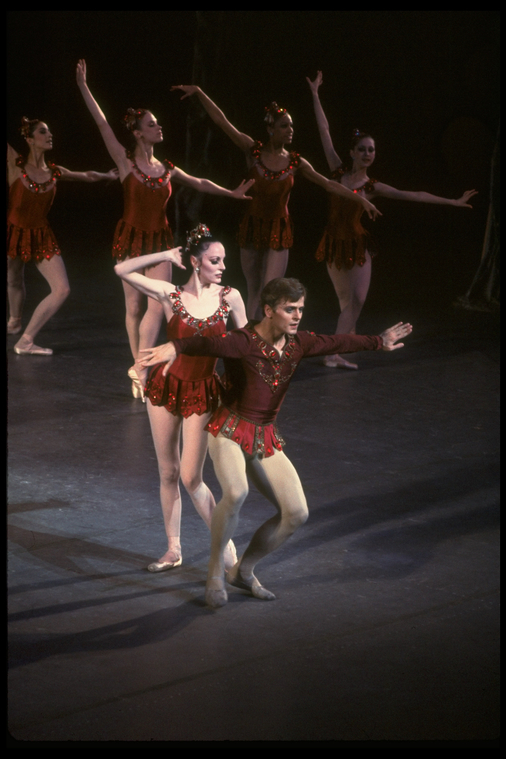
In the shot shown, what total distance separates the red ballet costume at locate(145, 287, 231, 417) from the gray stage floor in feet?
2.11

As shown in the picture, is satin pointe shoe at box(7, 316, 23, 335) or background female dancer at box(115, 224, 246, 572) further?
satin pointe shoe at box(7, 316, 23, 335)

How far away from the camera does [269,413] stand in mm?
3609

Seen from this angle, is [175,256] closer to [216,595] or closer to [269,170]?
[216,595]

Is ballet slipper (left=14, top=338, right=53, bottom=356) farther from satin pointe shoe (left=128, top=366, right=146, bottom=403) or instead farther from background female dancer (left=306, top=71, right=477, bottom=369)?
background female dancer (left=306, top=71, right=477, bottom=369)

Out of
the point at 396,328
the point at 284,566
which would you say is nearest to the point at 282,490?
the point at 284,566

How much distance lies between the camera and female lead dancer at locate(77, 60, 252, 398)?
6004 mm

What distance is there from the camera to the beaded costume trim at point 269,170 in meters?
7.02

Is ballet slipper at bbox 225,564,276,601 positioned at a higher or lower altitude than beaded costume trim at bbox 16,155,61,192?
lower

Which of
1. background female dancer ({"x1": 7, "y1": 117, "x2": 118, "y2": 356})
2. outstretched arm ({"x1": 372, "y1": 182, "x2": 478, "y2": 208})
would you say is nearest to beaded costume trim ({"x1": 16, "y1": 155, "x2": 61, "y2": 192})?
background female dancer ({"x1": 7, "y1": 117, "x2": 118, "y2": 356})

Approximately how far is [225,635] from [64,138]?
40.1 feet

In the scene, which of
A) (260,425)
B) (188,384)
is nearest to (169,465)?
(188,384)

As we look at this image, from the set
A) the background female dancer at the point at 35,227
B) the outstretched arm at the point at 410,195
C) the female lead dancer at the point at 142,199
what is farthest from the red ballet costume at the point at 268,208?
the background female dancer at the point at 35,227

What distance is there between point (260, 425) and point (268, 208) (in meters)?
3.86

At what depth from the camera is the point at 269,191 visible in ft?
23.4
